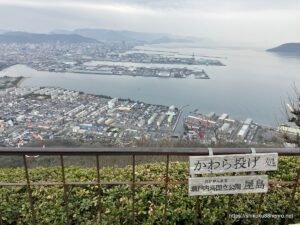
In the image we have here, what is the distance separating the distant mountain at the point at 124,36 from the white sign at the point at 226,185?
213 ft

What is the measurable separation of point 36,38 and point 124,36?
932 inches

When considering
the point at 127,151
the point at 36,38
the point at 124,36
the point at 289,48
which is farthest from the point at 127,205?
the point at 124,36

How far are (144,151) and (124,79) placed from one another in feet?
120

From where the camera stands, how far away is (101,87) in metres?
33.6

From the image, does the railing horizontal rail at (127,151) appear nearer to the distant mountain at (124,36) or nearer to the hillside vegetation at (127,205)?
the hillside vegetation at (127,205)

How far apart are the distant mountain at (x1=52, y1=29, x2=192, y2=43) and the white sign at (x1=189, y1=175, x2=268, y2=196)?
64845 millimetres

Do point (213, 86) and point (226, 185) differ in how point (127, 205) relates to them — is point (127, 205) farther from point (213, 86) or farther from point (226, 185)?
point (213, 86)

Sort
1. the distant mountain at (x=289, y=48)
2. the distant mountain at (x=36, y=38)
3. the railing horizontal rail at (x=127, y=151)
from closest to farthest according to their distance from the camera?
the railing horizontal rail at (x=127, y=151), the distant mountain at (x=289, y=48), the distant mountain at (x=36, y=38)

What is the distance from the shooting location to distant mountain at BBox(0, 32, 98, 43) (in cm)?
5169

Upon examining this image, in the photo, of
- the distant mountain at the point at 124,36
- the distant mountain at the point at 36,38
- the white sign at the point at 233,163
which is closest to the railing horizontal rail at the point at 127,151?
the white sign at the point at 233,163

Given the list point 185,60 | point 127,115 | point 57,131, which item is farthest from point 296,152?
point 185,60

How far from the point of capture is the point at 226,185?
2.17m

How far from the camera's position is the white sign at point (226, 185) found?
2.14 meters

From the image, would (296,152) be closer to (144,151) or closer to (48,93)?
(144,151)
